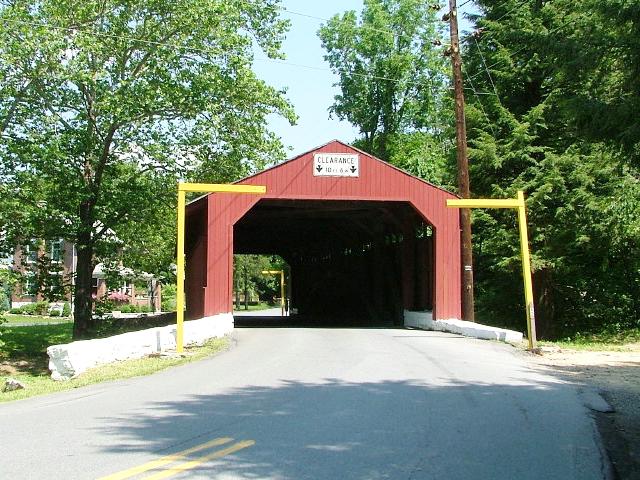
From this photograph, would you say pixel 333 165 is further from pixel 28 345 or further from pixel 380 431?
pixel 380 431

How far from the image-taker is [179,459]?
588 centimetres

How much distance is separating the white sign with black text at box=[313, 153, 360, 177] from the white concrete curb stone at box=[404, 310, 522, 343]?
5535 millimetres

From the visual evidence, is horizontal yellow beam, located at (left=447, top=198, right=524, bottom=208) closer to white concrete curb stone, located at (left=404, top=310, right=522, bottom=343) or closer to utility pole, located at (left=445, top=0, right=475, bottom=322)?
utility pole, located at (left=445, top=0, right=475, bottom=322)

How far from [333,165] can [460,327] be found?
6542 millimetres

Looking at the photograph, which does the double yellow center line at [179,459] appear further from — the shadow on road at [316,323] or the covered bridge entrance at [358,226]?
the shadow on road at [316,323]

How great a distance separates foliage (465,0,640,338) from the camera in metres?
24.0

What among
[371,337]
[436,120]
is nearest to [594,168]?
[371,337]

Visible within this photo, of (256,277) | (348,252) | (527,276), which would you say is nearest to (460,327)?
(527,276)

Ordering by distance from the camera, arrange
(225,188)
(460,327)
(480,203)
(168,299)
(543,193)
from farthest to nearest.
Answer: (168,299)
(543,193)
(460,327)
(480,203)
(225,188)

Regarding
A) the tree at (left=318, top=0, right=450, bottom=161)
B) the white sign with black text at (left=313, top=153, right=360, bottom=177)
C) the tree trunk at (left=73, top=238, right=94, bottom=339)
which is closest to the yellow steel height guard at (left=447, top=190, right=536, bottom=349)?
the white sign with black text at (left=313, top=153, right=360, bottom=177)

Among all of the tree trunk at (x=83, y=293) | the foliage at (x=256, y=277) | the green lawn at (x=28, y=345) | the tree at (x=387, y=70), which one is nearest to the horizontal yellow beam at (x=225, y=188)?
the green lawn at (x=28, y=345)

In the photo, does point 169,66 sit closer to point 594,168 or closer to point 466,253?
point 466,253

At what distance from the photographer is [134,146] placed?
24.5 meters

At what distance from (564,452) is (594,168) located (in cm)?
2027
